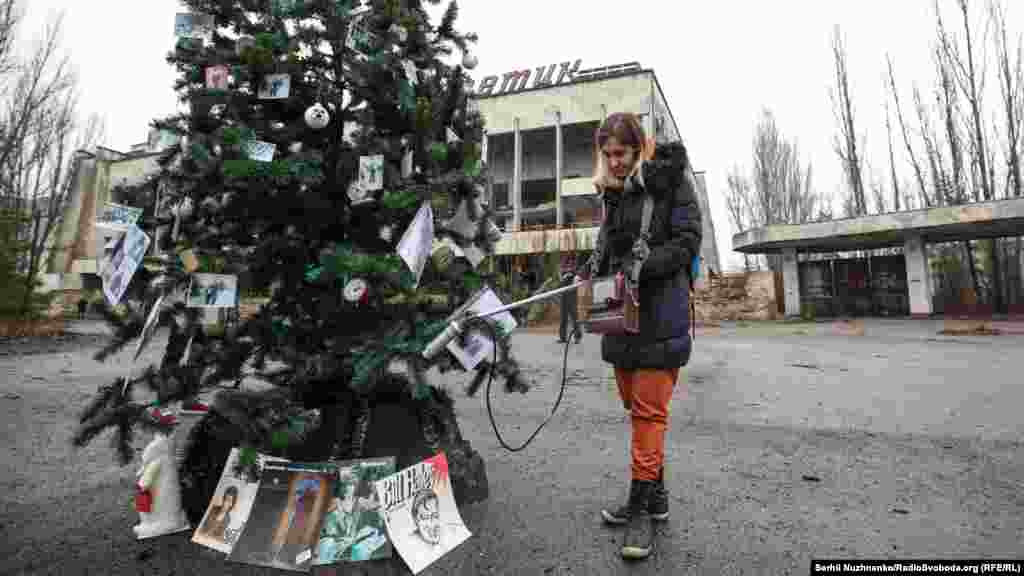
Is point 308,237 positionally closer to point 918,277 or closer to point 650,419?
point 650,419

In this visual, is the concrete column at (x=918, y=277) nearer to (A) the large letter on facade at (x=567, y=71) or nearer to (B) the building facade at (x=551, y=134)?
(B) the building facade at (x=551, y=134)

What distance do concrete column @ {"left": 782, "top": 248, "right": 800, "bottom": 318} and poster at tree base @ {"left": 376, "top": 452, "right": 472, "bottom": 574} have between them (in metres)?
21.7

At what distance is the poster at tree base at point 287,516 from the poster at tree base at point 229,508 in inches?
1.3

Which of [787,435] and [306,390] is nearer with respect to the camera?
[306,390]

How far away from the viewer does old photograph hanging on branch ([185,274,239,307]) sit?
6.32 ft

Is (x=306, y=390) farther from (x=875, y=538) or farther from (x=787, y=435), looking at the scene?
(x=787, y=435)

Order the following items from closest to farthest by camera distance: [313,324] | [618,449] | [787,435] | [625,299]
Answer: [625,299] → [313,324] → [618,449] → [787,435]

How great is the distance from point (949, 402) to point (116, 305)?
635cm

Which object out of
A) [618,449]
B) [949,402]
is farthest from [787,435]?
[949,402]

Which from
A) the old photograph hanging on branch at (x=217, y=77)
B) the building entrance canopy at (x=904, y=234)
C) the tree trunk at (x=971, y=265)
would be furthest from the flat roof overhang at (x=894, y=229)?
the old photograph hanging on branch at (x=217, y=77)

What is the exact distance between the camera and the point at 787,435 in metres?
3.61

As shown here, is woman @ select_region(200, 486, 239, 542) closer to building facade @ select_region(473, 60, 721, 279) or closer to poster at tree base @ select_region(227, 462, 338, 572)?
poster at tree base @ select_region(227, 462, 338, 572)

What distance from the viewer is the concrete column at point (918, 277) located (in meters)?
18.1

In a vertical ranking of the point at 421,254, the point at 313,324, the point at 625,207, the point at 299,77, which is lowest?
the point at 313,324
